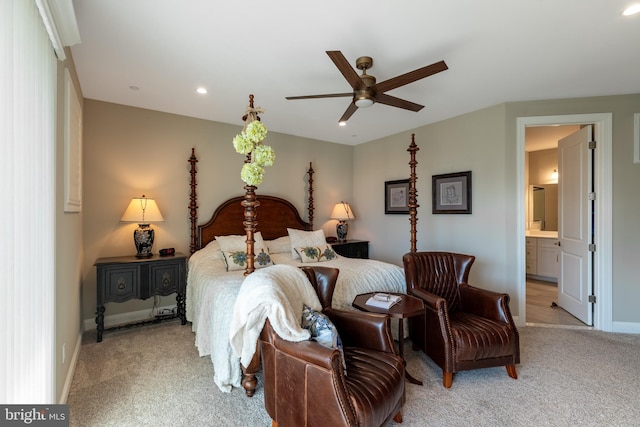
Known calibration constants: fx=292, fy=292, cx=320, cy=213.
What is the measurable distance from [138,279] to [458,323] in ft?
10.8

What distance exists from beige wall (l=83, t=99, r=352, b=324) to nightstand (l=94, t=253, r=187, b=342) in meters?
0.36

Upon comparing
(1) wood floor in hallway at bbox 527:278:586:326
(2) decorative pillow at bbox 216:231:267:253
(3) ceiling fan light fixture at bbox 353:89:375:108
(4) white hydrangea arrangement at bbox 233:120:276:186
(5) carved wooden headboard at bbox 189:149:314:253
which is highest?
(3) ceiling fan light fixture at bbox 353:89:375:108

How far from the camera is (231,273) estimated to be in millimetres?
2953

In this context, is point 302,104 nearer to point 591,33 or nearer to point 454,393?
point 591,33

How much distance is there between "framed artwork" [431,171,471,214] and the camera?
13.0 feet

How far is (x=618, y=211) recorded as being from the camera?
3.34m

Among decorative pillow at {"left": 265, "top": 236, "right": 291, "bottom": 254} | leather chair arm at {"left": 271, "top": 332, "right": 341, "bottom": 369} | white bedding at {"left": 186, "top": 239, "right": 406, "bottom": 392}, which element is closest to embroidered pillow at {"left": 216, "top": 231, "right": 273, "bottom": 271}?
white bedding at {"left": 186, "top": 239, "right": 406, "bottom": 392}

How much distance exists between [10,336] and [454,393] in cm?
266

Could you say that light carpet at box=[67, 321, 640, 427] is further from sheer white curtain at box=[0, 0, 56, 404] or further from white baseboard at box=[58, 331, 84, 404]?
sheer white curtain at box=[0, 0, 56, 404]

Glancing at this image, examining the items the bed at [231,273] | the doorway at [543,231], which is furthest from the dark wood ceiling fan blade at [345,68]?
the doorway at [543,231]

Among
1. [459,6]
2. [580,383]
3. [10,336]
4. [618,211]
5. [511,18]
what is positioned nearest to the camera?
[10,336]

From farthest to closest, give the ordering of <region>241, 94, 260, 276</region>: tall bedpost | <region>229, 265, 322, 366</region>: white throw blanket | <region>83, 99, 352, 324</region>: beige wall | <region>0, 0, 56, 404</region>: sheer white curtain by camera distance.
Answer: <region>83, 99, 352, 324</region>: beige wall
<region>241, 94, 260, 276</region>: tall bedpost
<region>229, 265, 322, 366</region>: white throw blanket
<region>0, 0, 56, 404</region>: sheer white curtain

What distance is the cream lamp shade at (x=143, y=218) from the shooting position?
11.1 ft

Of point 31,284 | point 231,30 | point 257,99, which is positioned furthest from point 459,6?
point 31,284
